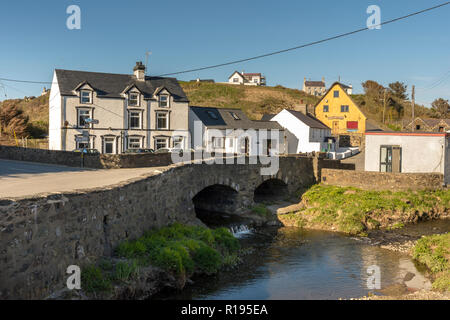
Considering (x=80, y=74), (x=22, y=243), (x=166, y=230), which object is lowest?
(x=166, y=230)

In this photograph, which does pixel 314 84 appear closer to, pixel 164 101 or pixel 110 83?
pixel 164 101

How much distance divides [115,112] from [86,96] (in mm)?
3223

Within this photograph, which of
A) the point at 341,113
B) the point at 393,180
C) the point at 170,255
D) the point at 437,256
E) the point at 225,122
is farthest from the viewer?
the point at 341,113

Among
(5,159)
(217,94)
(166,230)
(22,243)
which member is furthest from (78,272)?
(217,94)

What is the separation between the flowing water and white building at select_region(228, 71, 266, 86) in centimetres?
10173

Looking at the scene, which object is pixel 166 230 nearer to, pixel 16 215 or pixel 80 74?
pixel 16 215

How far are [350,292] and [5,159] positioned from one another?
1087 inches

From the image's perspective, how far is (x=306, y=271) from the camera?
59.7ft

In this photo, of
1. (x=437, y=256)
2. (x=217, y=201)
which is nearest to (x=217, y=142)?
(x=217, y=201)

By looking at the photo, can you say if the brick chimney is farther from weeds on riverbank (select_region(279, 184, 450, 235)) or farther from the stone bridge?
the stone bridge

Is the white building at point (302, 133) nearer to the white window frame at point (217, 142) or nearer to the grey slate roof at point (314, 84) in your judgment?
the white window frame at point (217, 142)

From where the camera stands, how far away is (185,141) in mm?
48375

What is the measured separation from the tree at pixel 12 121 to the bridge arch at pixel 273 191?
3314cm

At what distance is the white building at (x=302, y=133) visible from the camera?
5054 centimetres
